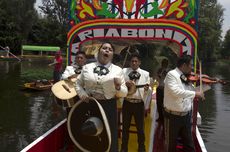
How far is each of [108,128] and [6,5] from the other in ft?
149

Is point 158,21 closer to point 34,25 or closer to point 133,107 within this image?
point 133,107

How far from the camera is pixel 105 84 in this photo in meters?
3.99

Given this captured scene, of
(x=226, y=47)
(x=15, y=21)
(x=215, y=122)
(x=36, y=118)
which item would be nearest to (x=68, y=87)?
(x=36, y=118)

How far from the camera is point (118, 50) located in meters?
7.89

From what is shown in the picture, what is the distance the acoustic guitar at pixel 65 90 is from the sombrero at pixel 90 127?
877 millimetres

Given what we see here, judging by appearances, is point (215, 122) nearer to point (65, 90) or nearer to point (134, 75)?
point (134, 75)

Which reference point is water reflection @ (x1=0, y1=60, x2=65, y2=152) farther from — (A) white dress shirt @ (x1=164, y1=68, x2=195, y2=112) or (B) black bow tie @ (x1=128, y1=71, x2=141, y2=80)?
(A) white dress shirt @ (x1=164, y1=68, x2=195, y2=112)

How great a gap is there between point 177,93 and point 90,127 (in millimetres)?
1334

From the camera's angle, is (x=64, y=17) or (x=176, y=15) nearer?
(x=176, y=15)

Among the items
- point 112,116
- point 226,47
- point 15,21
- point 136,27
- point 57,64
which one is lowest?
point 112,116

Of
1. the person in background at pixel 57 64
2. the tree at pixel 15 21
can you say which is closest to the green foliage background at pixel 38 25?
the tree at pixel 15 21

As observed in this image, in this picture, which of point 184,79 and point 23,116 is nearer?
point 184,79

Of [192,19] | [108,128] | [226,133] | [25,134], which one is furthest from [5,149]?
[226,133]

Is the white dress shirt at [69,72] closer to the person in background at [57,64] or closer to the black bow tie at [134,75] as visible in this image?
the black bow tie at [134,75]
